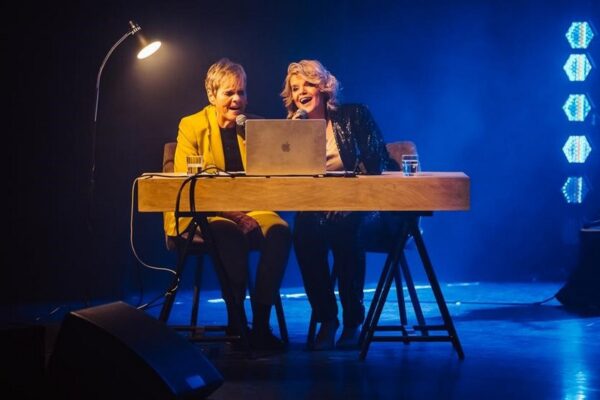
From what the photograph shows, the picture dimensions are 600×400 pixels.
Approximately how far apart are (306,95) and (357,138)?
1.13ft

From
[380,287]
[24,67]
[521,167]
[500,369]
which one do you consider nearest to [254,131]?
[380,287]

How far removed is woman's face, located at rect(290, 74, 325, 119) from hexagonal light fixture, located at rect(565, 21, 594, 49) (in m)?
2.98

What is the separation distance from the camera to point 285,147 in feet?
13.9

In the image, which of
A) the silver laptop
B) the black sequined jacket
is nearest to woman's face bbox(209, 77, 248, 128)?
the black sequined jacket

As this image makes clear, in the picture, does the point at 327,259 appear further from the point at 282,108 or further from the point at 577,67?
the point at 577,67

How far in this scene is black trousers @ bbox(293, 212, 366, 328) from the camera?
4.72m

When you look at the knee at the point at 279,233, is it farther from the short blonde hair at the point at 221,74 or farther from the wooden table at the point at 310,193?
the short blonde hair at the point at 221,74

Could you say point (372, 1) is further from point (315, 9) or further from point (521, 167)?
point (521, 167)

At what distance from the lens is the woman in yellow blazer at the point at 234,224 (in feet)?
15.3

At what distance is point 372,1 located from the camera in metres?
7.02

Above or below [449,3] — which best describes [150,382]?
below

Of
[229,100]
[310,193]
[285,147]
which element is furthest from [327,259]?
[229,100]

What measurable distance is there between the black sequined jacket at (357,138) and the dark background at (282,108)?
181cm

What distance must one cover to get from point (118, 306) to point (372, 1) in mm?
4235
